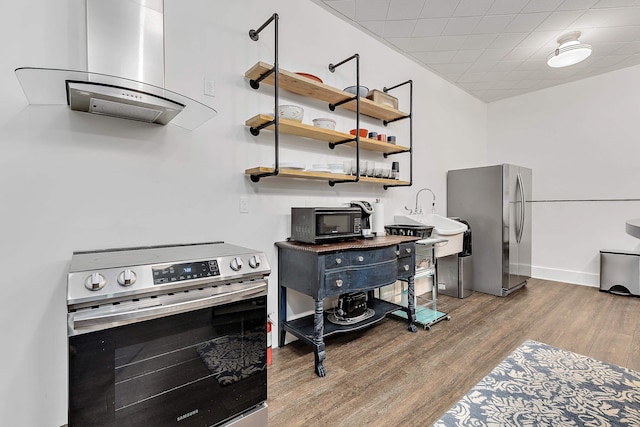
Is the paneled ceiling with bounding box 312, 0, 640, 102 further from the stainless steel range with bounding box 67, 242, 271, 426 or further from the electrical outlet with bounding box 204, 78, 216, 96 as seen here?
the stainless steel range with bounding box 67, 242, 271, 426

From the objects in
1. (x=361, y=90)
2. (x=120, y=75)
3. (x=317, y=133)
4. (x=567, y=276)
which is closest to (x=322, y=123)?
(x=317, y=133)

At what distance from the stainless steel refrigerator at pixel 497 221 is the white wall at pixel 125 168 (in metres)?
2.08

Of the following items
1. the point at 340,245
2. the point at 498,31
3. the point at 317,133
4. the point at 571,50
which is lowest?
the point at 340,245

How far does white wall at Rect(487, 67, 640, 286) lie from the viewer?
395 cm

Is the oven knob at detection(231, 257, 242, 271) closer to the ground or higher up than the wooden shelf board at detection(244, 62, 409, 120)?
closer to the ground

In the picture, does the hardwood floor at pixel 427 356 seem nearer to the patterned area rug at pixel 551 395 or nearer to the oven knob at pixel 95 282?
the patterned area rug at pixel 551 395

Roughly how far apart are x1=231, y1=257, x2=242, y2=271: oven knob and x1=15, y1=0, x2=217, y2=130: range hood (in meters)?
0.83

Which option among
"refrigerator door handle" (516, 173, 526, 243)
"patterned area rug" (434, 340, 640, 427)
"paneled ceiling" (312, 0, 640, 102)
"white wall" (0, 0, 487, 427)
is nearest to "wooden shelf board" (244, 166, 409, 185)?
"white wall" (0, 0, 487, 427)

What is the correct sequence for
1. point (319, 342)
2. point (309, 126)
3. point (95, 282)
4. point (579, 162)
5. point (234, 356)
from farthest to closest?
point (579, 162)
point (309, 126)
point (319, 342)
point (234, 356)
point (95, 282)

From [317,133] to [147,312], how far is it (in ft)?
5.74

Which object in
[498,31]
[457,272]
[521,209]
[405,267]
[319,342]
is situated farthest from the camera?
[521,209]

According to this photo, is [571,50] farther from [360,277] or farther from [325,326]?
[325,326]

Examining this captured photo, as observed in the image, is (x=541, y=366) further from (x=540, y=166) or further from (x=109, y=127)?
(x=540, y=166)

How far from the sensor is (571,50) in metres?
3.24
